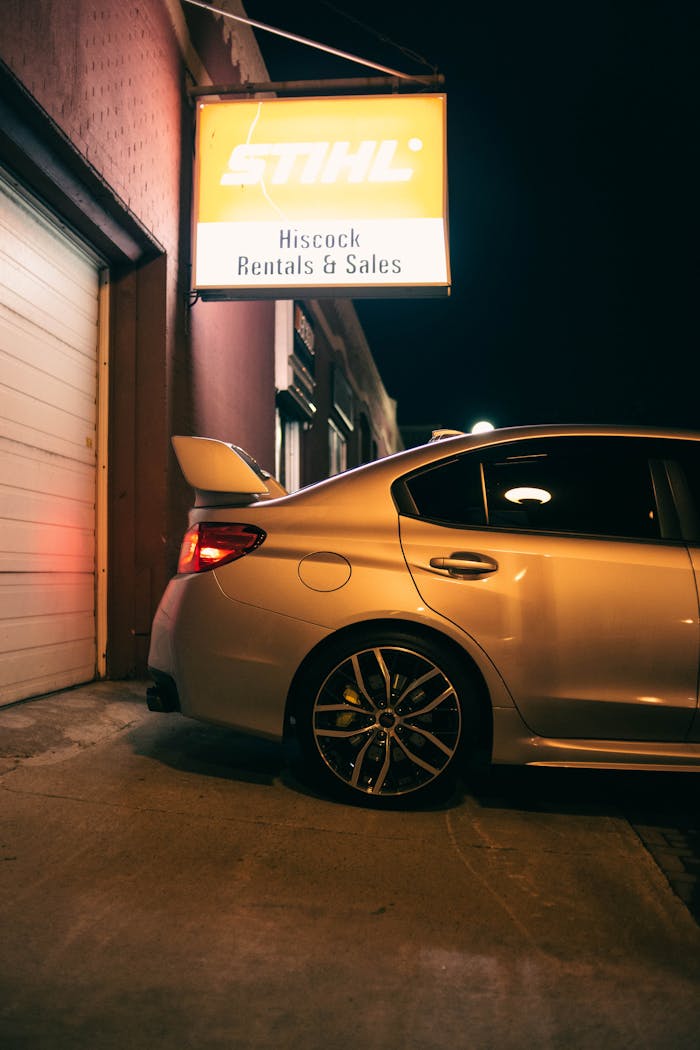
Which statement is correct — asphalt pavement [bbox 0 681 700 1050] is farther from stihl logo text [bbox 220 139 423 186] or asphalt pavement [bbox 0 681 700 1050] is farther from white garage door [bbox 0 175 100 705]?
stihl logo text [bbox 220 139 423 186]

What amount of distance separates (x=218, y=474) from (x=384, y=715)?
133cm

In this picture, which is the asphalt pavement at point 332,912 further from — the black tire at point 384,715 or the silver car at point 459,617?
the silver car at point 459,617

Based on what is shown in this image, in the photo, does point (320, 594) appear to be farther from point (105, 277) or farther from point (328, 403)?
point (328, 403)

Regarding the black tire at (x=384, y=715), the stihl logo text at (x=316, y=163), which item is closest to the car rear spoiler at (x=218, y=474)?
the black tire at (x=384, y=715)

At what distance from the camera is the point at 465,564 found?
11.9 feet

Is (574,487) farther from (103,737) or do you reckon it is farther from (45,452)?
(45,452)

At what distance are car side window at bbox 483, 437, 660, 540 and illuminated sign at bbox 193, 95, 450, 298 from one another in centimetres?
349

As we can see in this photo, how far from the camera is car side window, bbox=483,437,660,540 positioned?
3.74m

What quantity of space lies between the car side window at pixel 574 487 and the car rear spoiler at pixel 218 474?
1072 millimetres

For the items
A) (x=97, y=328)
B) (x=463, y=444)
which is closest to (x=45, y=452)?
(x=97, y=328)

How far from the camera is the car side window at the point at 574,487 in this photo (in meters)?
3.74

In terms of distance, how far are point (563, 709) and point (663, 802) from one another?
82 cm

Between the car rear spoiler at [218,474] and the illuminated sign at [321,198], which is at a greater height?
the illuminated sign at [321,198]

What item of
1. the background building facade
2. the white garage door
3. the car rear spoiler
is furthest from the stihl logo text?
the car rear spoiler
